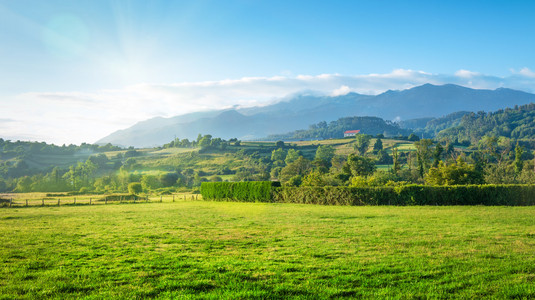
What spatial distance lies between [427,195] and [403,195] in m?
2.04

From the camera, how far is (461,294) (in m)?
6.66

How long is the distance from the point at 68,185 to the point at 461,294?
134 metres

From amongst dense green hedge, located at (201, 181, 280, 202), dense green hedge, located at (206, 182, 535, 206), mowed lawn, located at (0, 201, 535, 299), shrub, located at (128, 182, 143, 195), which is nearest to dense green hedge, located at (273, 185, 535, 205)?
dense green hedge, located at (206, 182, 535, 206)

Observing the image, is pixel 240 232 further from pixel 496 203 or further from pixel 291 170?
pixel 291 170

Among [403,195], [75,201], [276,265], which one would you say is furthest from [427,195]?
[75,201]

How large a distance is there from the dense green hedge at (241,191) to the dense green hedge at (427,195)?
7184 millimetres

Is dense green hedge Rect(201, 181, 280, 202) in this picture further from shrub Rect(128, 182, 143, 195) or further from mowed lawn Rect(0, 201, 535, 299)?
shrub Rect(128, 182, 143, 195)

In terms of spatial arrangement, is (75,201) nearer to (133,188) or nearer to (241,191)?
(241,191)

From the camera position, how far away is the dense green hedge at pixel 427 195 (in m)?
30.3

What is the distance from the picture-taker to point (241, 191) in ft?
162

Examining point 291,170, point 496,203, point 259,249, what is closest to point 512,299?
point 259,249

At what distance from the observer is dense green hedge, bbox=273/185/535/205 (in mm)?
30266

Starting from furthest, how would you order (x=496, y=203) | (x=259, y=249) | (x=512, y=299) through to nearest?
(x=496, y=203) → (x=259, y=249) → (x=512, y=299)

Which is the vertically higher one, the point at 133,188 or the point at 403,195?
the point at 403,195
